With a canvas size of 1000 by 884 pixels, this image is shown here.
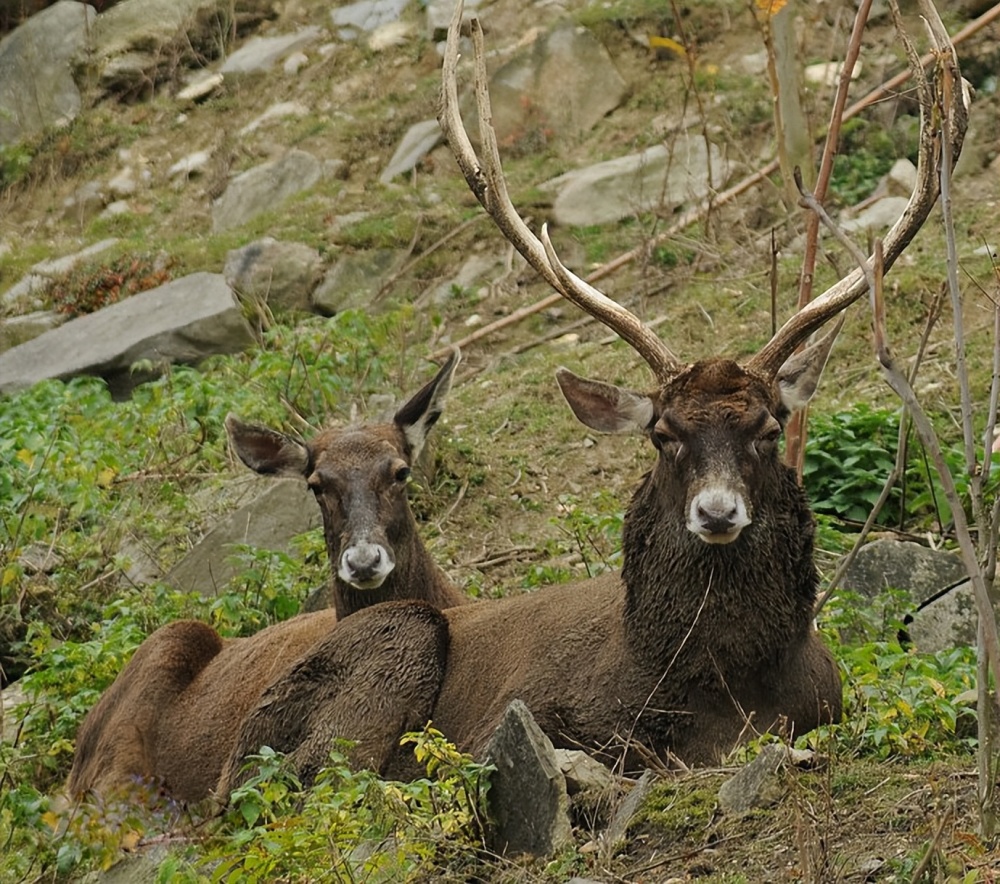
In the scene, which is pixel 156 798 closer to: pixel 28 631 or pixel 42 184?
pixel 28 631

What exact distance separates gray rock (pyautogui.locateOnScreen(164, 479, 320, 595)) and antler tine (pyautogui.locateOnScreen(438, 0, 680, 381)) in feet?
11.9

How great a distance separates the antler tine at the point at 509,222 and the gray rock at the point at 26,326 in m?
12.5

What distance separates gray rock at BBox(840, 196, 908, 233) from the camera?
16047 mm

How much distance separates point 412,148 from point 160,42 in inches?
306

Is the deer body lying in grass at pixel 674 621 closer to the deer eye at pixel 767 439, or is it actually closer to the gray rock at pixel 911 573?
the deer eye at pixel 767 439

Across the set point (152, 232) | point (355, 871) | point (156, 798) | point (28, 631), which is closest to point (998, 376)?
point (355, 871)

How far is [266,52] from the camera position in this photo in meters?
27.0

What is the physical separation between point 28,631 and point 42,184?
1667 centimetres

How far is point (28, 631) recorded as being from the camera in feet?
36.2

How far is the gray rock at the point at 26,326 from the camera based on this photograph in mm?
20344

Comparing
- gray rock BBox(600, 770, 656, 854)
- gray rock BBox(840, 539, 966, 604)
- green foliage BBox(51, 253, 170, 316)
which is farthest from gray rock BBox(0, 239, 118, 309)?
gray rock BBox(600, 770, 656, 854)

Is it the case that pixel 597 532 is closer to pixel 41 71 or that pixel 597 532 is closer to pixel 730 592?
pixel 730 592

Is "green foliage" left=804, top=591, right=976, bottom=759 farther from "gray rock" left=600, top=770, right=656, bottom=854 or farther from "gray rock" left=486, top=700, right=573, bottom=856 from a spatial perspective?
"gray rock" left=486, top=700, right=573, bottom=856

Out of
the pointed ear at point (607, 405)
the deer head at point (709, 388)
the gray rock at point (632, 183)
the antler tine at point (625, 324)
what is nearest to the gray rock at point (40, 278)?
the gray rock at point (632, 183)
